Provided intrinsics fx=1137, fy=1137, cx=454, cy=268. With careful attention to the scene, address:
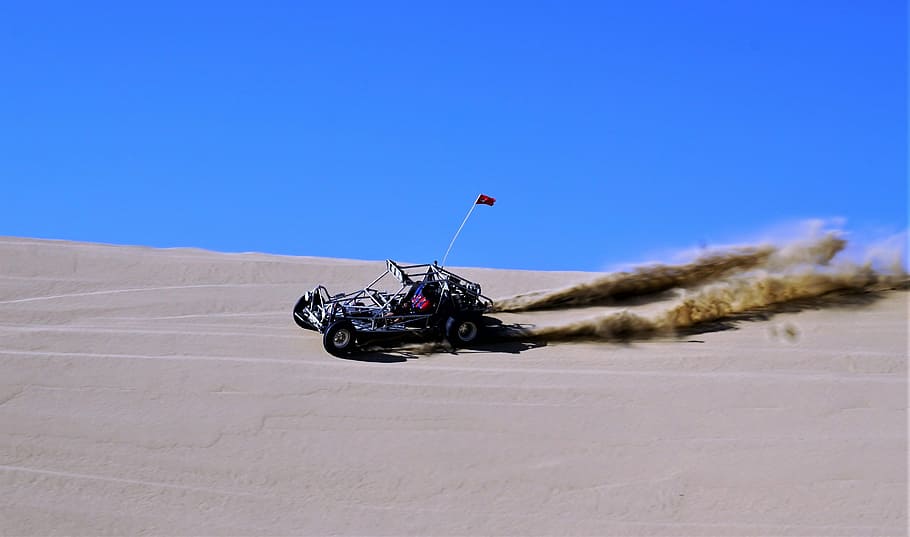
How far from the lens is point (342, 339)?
1678 centimetres

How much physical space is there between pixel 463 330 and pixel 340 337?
1.89m

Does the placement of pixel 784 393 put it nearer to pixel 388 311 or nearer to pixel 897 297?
pixel 897 297

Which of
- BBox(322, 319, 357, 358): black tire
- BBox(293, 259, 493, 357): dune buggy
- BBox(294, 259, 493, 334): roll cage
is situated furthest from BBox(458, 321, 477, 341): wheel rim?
BBox(322, 319, 357, 358): black tire

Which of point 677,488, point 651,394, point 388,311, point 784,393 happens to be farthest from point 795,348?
point 388,311

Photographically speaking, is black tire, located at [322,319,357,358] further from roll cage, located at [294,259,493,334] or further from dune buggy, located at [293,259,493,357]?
roll cage, located at [294,259,493,334]

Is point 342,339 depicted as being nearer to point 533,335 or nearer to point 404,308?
point 404,308

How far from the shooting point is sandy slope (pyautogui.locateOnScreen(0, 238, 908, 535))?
13602mm

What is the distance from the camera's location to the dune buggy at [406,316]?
55.4 feet

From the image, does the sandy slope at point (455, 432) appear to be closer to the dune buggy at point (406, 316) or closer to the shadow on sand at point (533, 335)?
the shadow on sand at point (533, 335)

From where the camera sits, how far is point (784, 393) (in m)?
15.9

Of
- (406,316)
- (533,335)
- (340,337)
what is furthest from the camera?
(533,335)

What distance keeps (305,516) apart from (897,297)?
11079 mm

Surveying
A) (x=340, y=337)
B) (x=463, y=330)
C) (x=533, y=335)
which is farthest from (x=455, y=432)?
(x=533, y=335)

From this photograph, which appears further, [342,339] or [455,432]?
[342,339]
